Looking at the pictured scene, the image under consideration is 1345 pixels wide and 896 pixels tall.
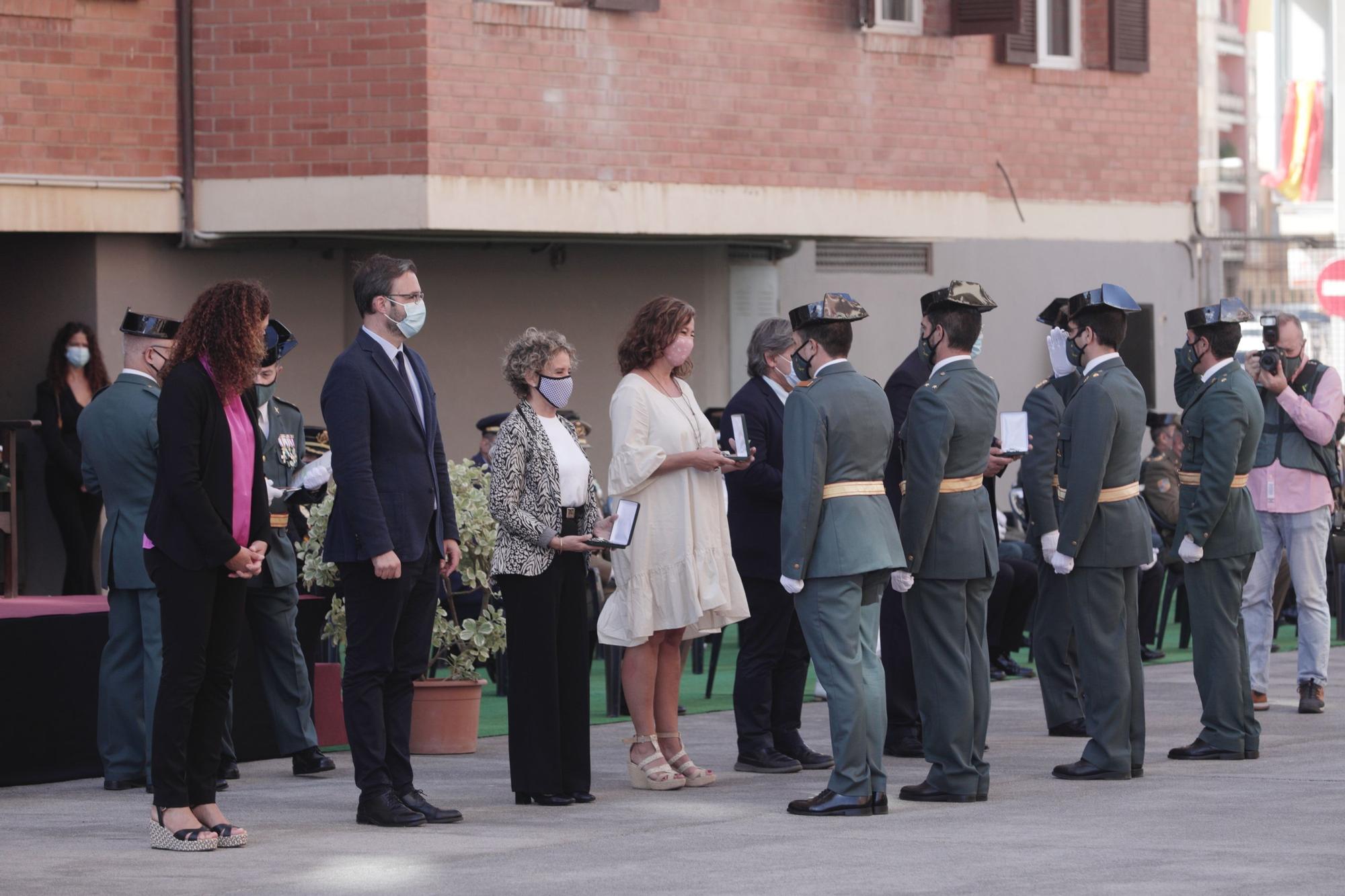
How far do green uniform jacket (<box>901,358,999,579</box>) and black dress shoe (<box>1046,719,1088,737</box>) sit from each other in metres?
2.44

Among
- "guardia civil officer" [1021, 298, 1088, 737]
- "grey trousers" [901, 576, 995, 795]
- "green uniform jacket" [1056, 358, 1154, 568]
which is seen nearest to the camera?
"grey trousers" [901, 576, 995, 795]

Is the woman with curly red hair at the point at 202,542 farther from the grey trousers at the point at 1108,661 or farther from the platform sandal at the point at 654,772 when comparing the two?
the grey trousers at the point at 1108,661

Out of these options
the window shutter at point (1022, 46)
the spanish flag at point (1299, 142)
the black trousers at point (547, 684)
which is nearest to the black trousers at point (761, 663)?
the black trousers at point (547, 684)

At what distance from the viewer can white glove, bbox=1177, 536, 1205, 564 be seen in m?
10.4

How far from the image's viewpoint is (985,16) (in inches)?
758

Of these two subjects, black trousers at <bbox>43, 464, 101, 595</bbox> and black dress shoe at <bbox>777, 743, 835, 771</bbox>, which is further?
black trousers at <bbox>43, 464, 101, 595</bbox>

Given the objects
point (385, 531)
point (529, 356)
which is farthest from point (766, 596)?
point (385, 531)

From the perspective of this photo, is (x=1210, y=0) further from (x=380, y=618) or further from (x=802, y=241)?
(x=380, y=618)

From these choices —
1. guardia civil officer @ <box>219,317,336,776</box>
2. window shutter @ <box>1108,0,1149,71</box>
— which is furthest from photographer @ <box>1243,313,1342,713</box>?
window shutter @ <box>1108,0,1149,71</box>

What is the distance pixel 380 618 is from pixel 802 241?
475 inches

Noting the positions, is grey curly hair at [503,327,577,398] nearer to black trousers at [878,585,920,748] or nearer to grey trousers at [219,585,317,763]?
grey trousers at [219,585,317,763]

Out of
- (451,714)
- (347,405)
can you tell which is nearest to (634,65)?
(451,714)

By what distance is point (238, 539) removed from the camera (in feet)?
26.9

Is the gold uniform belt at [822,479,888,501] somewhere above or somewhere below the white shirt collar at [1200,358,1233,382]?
below
